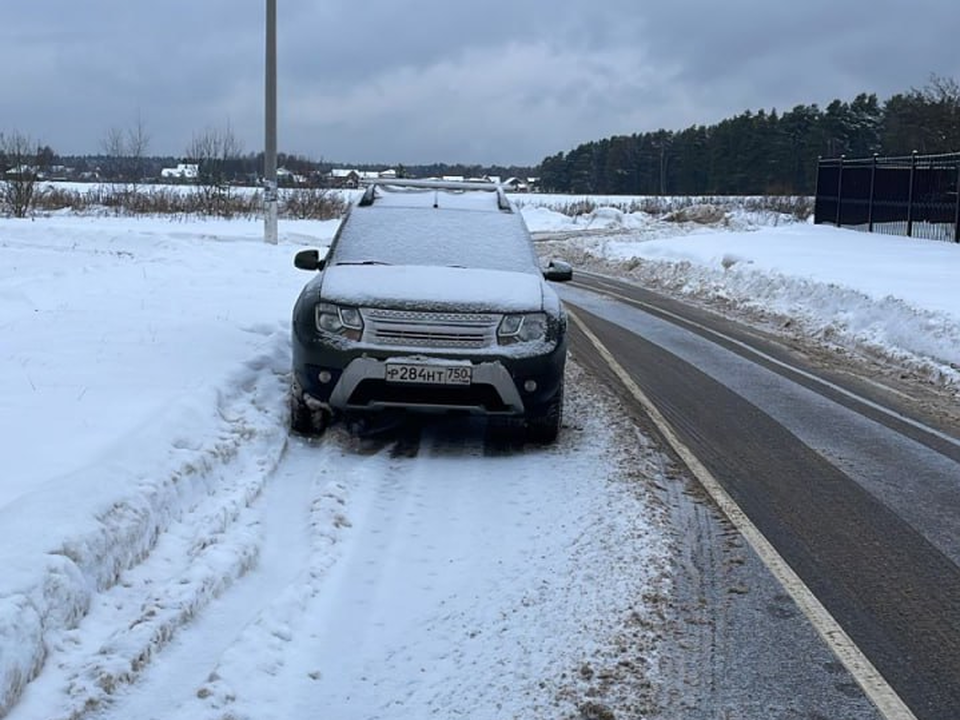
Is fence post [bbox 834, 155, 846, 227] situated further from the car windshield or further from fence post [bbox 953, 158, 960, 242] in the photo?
the car windshield

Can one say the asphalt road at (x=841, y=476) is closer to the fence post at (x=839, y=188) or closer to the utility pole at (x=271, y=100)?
the utility pole at (x=271, y=100)

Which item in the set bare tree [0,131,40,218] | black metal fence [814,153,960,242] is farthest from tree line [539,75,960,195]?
bare tree [0,131,40,218]

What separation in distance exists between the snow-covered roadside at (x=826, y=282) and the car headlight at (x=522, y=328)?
18.0ft

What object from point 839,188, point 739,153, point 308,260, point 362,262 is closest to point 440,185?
point 308,260

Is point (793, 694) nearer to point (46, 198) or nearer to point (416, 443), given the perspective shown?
point (416, 443)

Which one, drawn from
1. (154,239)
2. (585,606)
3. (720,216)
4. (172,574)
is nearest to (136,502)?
(172,574)

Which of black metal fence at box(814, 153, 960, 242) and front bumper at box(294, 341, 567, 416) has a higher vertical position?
black metal fence at box(814, 153, 960, 242)

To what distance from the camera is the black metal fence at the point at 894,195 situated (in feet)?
80.4

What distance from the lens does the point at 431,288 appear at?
7027mm

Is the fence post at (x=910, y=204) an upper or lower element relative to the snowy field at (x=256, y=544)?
upper

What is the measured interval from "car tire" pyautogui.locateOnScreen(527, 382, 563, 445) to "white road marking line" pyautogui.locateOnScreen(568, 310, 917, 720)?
912 mm

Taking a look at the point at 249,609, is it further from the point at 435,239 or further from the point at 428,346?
the point at 435,239

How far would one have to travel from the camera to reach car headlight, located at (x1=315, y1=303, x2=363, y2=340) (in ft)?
22.7

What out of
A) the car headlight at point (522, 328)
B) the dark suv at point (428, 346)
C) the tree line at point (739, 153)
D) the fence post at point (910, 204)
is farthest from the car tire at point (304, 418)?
the tree line at point (739, 153)
